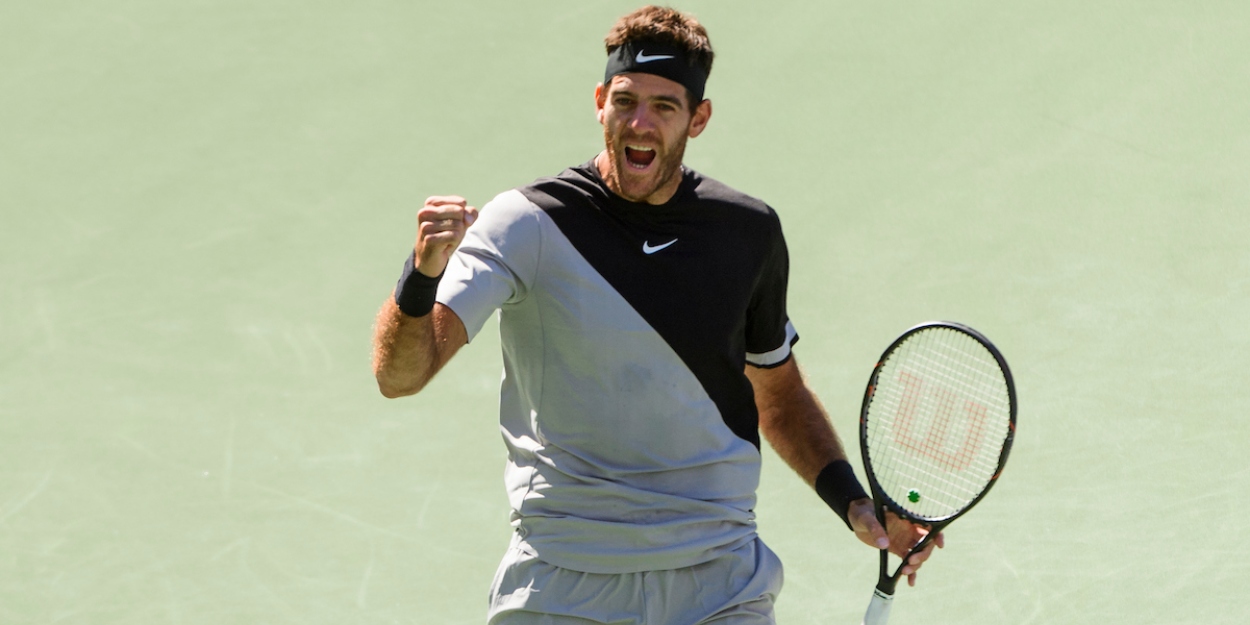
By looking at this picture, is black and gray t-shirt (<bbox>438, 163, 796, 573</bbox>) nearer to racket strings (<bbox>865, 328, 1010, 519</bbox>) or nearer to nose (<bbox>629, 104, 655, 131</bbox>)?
nose (<bbox>629, 104, 655, 131</bbox>)

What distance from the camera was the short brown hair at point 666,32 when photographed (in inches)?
152

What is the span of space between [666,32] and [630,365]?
83 centimetres

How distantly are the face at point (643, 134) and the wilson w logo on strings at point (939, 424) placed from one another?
3.08ft

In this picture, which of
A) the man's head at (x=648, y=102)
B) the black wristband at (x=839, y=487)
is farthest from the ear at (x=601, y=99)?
the black wristband at (x=839, y=487)

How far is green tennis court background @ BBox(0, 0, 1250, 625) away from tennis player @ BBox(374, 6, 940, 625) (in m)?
1.69

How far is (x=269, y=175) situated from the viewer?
26.7ft

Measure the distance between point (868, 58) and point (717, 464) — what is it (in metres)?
4.92

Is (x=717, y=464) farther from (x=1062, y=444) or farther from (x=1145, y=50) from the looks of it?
(x=1145, y=50)

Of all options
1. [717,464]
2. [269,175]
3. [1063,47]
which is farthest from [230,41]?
[717,464]

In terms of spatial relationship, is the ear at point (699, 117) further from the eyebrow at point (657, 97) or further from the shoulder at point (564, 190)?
the shoulder at point (564, 190)

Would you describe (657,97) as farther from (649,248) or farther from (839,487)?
(839,487)

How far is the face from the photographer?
12.5ft

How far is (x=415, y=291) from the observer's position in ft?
11.2

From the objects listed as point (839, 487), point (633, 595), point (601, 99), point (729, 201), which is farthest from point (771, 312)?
point (633, 595)
